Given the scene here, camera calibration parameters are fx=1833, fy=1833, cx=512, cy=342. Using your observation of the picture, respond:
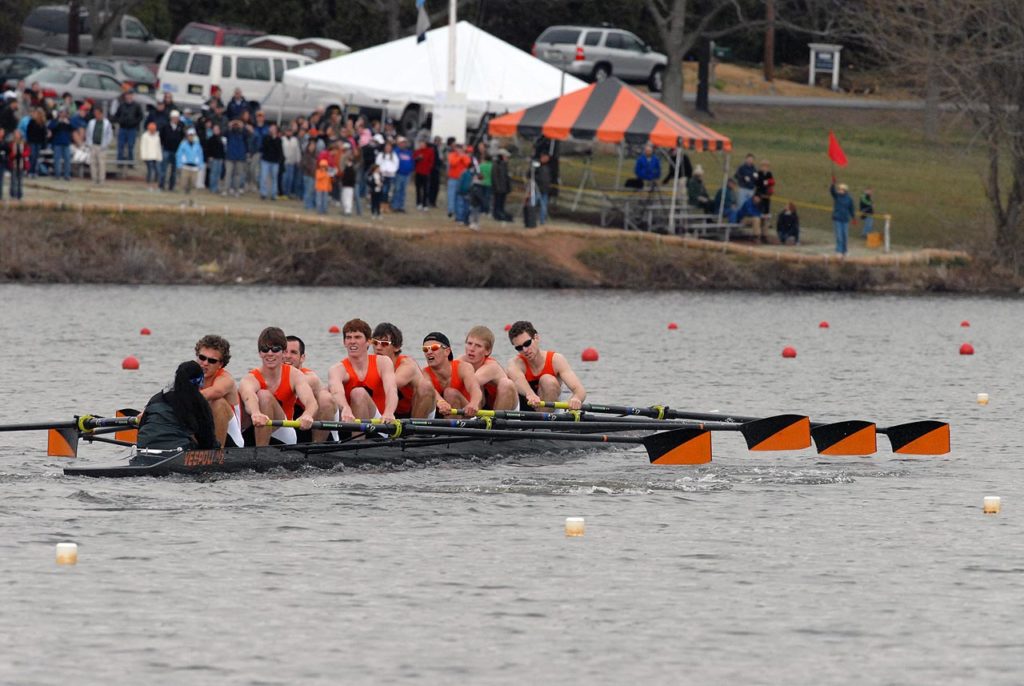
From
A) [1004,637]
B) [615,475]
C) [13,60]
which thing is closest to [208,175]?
[13,60]

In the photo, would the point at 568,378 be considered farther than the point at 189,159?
No

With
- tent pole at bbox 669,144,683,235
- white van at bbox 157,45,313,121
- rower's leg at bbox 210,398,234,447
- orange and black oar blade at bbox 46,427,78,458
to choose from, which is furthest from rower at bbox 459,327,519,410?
white van at bbox 157,45,313,121

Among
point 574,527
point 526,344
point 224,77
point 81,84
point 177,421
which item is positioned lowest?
point 574,527

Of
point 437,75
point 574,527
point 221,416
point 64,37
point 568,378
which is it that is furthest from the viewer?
point 64,37

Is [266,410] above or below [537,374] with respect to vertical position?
below

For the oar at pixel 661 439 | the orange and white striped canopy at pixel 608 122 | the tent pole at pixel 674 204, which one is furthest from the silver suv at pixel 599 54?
the oar at pixel 661 439

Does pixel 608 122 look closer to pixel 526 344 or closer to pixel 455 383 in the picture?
pixel 526 344

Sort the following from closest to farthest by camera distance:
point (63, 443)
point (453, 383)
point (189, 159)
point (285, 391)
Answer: point (285, 391)
point (63, 443)
point (453, 383)
point (189, 159)

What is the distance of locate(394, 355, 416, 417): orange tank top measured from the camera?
18422 millimetres

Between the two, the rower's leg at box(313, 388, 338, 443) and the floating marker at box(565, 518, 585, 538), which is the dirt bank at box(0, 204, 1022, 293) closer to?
the rower's leg at box(313, 388, 338, 443)

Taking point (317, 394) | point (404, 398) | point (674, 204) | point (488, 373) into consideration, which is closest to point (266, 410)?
point (317, 394)

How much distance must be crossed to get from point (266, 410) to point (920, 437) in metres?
7.29

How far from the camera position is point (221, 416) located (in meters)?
16.7

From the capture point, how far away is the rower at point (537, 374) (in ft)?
64.0
